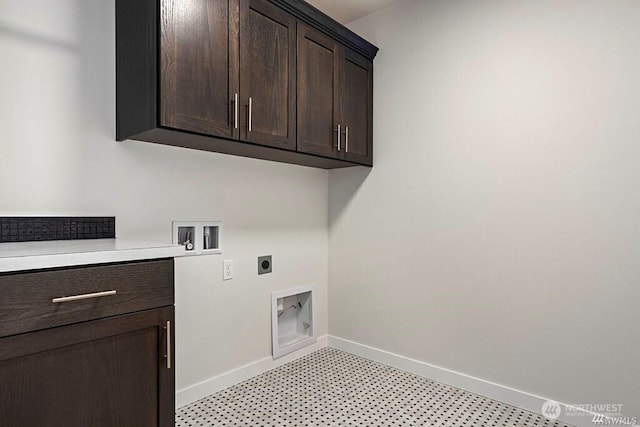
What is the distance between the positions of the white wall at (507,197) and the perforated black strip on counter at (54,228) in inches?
63.4

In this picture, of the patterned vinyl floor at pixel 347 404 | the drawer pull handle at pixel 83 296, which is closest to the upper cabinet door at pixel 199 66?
the drawer pull handle at pixel 83 296

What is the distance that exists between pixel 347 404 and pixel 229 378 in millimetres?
710

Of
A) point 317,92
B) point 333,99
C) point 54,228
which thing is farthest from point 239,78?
point 54,228

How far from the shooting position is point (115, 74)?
5.50ft

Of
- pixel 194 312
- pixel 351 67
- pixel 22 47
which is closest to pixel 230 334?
pixel 194 312

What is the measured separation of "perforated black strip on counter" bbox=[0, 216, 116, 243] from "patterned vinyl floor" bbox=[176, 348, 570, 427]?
0.99 metres

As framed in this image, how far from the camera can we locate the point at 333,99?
87.7 inches

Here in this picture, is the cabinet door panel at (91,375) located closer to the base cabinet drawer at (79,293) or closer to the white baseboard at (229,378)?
the base cabinet drawer at (79,293)

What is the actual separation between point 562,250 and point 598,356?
518 millimetres

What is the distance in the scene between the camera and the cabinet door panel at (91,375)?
978 millimetres

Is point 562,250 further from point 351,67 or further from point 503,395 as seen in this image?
point 351,67

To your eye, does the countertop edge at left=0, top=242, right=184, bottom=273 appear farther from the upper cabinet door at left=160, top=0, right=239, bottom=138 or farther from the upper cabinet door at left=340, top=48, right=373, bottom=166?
the upper cabinet door at left=340, top=48, right=373, bottom=166

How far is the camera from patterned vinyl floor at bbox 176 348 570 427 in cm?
178

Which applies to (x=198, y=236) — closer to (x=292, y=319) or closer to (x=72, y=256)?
(x=72, y=256)
